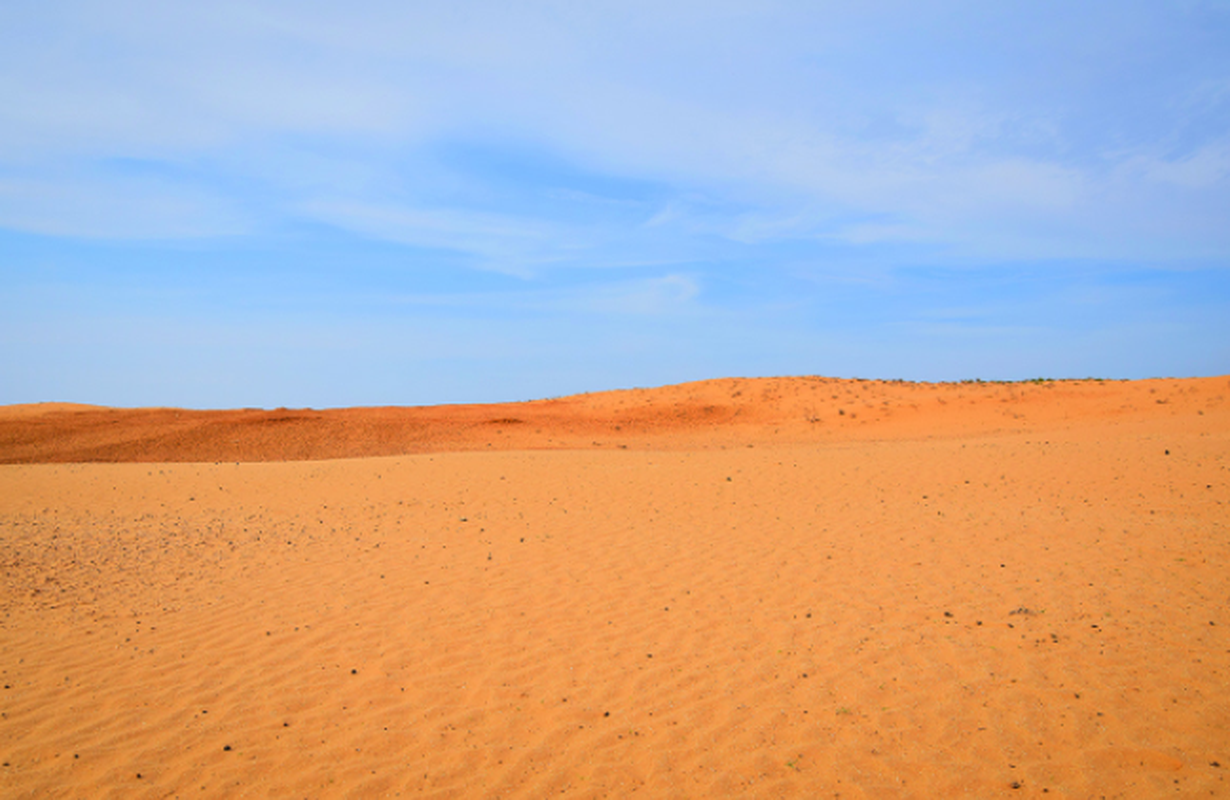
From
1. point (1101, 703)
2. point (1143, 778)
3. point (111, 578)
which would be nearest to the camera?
point (1143, 778)

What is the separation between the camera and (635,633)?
6.72m

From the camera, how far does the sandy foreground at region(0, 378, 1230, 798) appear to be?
15.1 ft

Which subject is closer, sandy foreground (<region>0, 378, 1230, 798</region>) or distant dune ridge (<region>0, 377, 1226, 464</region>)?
sandy foreground (<region>0, 378, 1230, 798</region>)

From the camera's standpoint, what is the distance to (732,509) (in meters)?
11.9

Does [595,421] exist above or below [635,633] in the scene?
above

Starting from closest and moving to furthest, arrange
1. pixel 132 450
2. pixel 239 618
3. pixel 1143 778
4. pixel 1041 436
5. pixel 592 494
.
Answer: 1. pixel 1143 778
2. pixel 239 618
3. pixel 592 494
4. pixel 1041 436
5. pixel 132 450

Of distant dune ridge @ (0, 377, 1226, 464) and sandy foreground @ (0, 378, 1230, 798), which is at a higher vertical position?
distant dune ridge @ (0, 377, 1226, 464)

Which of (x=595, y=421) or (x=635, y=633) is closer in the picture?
(x=635, y=633)

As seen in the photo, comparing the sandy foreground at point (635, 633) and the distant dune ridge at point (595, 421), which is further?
the distant dune ridge at point (595, 421)

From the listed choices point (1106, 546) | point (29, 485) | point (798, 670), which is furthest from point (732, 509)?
point (29, 485)

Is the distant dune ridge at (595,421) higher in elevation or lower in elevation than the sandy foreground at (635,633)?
higher

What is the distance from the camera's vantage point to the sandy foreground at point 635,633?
4590mm

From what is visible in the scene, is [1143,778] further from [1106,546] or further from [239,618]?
[239,618]

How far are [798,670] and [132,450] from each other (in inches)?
914
